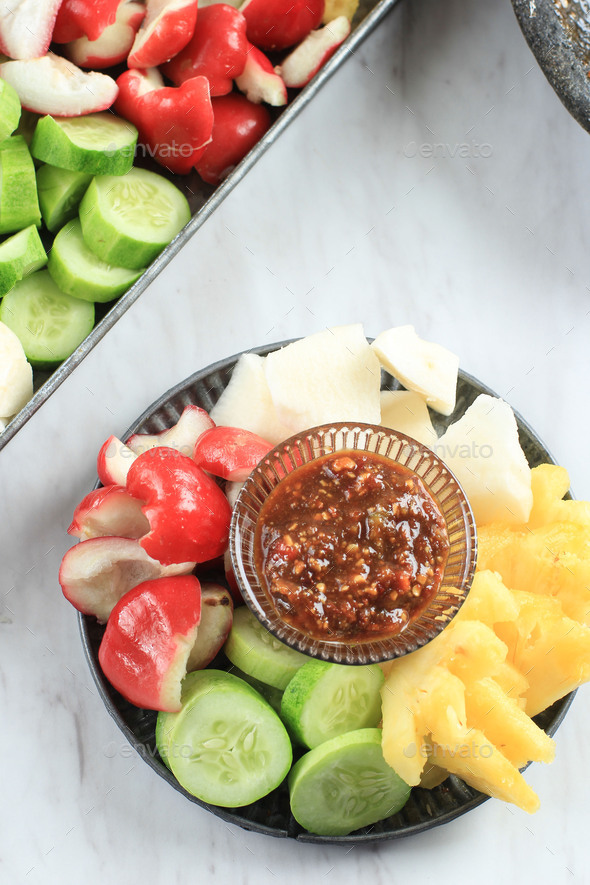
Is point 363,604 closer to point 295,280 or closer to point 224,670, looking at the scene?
point 224,670

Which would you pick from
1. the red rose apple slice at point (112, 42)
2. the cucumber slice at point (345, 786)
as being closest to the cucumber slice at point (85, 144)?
the red rose apple slice at point (112, 42)

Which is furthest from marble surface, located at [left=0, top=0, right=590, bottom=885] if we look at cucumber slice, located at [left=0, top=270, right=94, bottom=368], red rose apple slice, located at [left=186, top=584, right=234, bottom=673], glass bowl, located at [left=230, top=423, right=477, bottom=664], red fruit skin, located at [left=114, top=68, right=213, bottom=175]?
glass bowl, located at [left=230, top=423, right=477, bottom=664]

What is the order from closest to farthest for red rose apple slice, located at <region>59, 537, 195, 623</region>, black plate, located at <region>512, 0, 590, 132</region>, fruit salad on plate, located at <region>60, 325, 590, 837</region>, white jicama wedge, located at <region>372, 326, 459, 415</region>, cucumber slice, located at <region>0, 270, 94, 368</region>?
fruit salad on plate, located at <region>60, 325, 590, 837</region>
red rose apple slice, located at <region>59, 537, 195, 623</region>
white jicama wedge, located at <region>372, 326, 459, 415</region>
black plate, located at <region>512, 0, 590, 132</region>
cucumber slice, located at <region>0, 270, 94, 368</region>

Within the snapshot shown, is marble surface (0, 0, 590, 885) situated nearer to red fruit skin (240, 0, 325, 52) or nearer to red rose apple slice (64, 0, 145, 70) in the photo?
red fruit skin (240, 0, 325, 52)

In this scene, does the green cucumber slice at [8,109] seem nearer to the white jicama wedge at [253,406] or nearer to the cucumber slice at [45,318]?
the cucumber slice at [45,318]

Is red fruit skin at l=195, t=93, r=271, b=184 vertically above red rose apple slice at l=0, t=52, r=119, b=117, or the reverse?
red fruit skin at l=195, t=93, r=271, b=184
